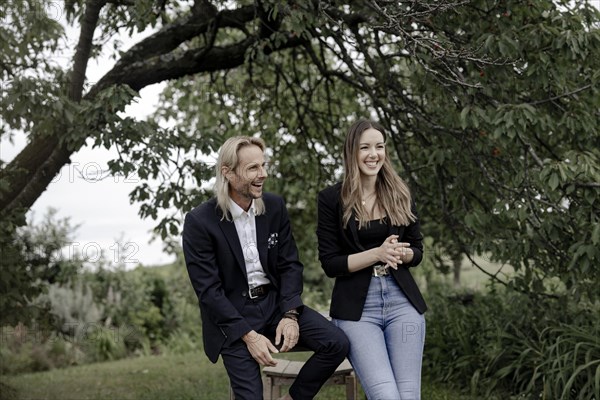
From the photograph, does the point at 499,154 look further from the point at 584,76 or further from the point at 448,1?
the point at 448,1

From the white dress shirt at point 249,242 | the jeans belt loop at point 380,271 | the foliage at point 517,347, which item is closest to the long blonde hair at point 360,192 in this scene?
the jeans belt loop at point 380,271

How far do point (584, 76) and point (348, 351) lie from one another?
325 centimetres

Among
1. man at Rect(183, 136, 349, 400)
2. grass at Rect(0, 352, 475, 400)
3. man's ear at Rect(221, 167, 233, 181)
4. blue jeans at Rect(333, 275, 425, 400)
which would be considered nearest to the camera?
blue jeans at Rect(333, 275, 425, 400)

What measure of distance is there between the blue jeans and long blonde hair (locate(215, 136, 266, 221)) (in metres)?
0.74

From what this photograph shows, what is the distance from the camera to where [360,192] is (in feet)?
12.6

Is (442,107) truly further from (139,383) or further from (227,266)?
(139,383)

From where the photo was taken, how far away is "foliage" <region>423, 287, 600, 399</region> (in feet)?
18.0

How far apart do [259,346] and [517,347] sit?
3.50 m

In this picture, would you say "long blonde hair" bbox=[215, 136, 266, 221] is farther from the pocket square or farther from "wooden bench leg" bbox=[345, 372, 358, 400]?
"wooden bench leg" bbox=[345, 372, 358, 400]

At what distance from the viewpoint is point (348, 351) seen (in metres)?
3.67

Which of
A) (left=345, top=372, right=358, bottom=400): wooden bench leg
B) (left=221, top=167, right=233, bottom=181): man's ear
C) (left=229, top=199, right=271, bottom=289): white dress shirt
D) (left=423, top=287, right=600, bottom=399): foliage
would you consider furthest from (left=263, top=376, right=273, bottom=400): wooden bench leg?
(left=423, top=287, right=600, bottom=399): foliage

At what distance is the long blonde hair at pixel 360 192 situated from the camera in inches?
150

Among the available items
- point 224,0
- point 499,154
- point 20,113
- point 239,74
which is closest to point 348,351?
point 499,154

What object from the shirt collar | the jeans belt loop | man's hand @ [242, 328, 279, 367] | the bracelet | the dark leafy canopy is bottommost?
man's hand @ [242, 328, 279, 367]
